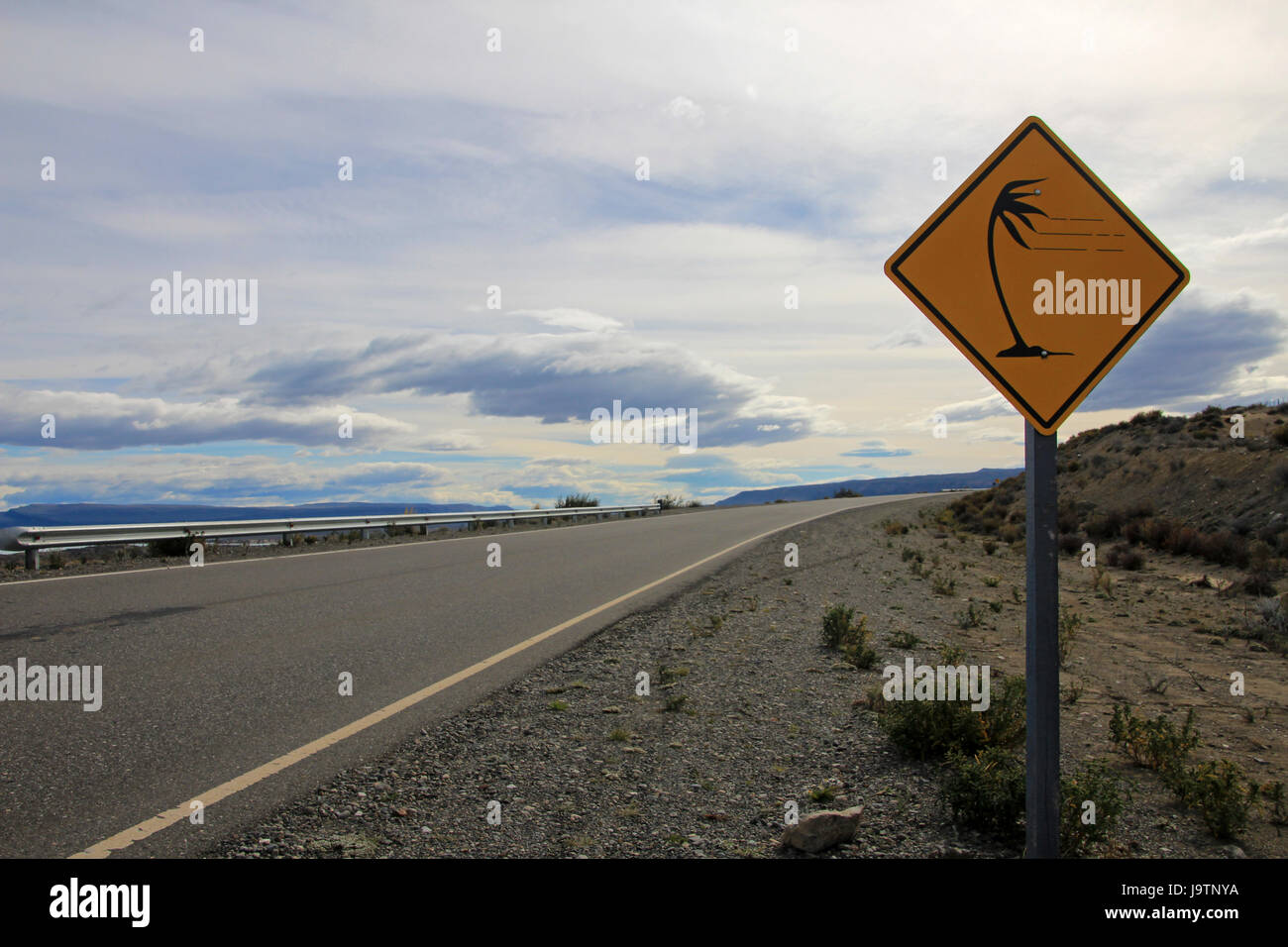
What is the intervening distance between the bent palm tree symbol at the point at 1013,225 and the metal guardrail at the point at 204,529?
1543 centimetres

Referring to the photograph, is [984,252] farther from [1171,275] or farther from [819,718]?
[819,718]

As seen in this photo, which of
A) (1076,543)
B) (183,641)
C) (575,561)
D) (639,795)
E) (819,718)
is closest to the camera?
(639,795)

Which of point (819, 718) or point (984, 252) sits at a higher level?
point (984, 252)

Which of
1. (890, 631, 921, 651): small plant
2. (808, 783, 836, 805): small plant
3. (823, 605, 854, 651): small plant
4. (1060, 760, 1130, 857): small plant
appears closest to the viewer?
(1060, 760, 1130, 857): small plant

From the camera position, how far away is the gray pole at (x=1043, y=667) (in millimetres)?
2650

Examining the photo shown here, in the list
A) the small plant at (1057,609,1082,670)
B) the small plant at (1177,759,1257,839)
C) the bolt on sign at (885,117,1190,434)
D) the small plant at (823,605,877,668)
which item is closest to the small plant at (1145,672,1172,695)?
the small plant at (1057,609,1082,670)

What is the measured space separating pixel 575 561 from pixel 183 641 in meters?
8.95

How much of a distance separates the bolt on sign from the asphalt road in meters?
3.83

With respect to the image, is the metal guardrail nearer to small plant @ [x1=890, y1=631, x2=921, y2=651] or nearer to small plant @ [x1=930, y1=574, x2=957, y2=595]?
small plant @ [x1=890, y1=631, x2=921, y2=651]

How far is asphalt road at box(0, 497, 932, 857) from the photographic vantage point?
407 cm

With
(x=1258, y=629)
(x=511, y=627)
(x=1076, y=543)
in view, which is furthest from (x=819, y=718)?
(x=1076, y=543)

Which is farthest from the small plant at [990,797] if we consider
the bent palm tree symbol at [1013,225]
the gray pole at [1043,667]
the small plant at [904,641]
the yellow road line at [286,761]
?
the small plant at [904,641]
